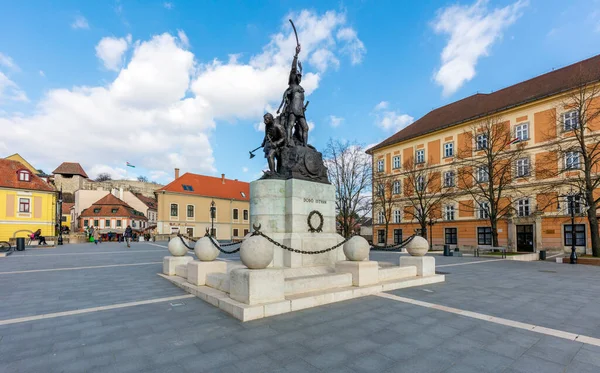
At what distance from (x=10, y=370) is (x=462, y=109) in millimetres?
41055

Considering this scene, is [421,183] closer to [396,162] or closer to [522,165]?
[396,162]

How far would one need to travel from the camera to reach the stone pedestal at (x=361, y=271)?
6.75m

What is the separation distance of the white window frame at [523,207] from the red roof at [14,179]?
52402 mm

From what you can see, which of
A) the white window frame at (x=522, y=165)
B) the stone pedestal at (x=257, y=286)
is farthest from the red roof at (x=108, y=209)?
the white window frame at (x=522, y=165)

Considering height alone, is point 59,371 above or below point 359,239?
below

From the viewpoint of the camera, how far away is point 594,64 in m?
26.5

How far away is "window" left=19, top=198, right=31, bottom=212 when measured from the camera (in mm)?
35094

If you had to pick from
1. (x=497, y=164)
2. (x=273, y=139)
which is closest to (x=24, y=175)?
(x=273, y=139)

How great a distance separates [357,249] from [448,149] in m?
31.5

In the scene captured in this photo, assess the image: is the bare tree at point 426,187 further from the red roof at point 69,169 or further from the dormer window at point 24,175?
the red roof at point 69,169

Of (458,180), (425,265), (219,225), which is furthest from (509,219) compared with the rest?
(219,225)

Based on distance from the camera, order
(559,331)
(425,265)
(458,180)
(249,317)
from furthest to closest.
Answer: (458,180) < (425,265) < (249,317) < (559,331)

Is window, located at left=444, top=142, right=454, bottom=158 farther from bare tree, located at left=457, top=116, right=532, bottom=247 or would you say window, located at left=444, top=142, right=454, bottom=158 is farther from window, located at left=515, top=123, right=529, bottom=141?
window, located at left=515, top=123, right=529, bottom=141

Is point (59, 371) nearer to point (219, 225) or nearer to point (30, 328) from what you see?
point (30, 328)
